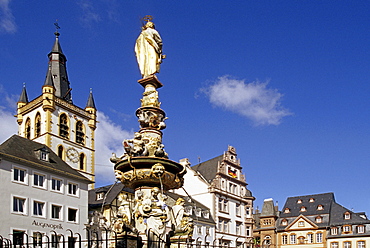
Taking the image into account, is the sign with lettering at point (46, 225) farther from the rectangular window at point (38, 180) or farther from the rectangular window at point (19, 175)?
the rectangular window at point (19, 175)

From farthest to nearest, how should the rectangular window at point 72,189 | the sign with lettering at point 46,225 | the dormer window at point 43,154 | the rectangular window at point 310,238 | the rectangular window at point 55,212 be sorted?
the rectangular window at point 310,238
the rectangular window at point 72,189
the dormer window at point 43,154
the rectangular window at point 55,212
the sign with lettering at point 46,225

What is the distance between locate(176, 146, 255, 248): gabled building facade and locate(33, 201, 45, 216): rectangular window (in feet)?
79.3

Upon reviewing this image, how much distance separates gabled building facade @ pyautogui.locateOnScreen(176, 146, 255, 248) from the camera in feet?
195

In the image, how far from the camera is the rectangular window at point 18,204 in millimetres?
37344

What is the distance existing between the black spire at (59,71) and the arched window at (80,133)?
15.8 ft

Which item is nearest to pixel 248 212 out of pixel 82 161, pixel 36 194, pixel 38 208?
pixel 82 161

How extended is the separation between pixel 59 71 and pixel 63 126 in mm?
12544

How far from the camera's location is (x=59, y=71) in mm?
77125

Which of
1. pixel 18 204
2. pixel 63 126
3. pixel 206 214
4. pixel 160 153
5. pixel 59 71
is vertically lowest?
pixel 206 214

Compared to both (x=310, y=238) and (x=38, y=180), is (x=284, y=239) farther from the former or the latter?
(x=38, y=180)

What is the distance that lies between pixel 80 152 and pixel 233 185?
22.2m

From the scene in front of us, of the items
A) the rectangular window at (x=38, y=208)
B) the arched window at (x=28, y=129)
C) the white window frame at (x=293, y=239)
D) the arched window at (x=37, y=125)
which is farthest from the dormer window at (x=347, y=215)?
the rectangular window at (x=38, y=208)

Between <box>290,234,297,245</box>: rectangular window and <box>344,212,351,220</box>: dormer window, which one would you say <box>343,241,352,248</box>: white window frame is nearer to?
<box>344,212,351,220</box>: dormer window

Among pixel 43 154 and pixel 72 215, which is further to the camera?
pixel 72 215
